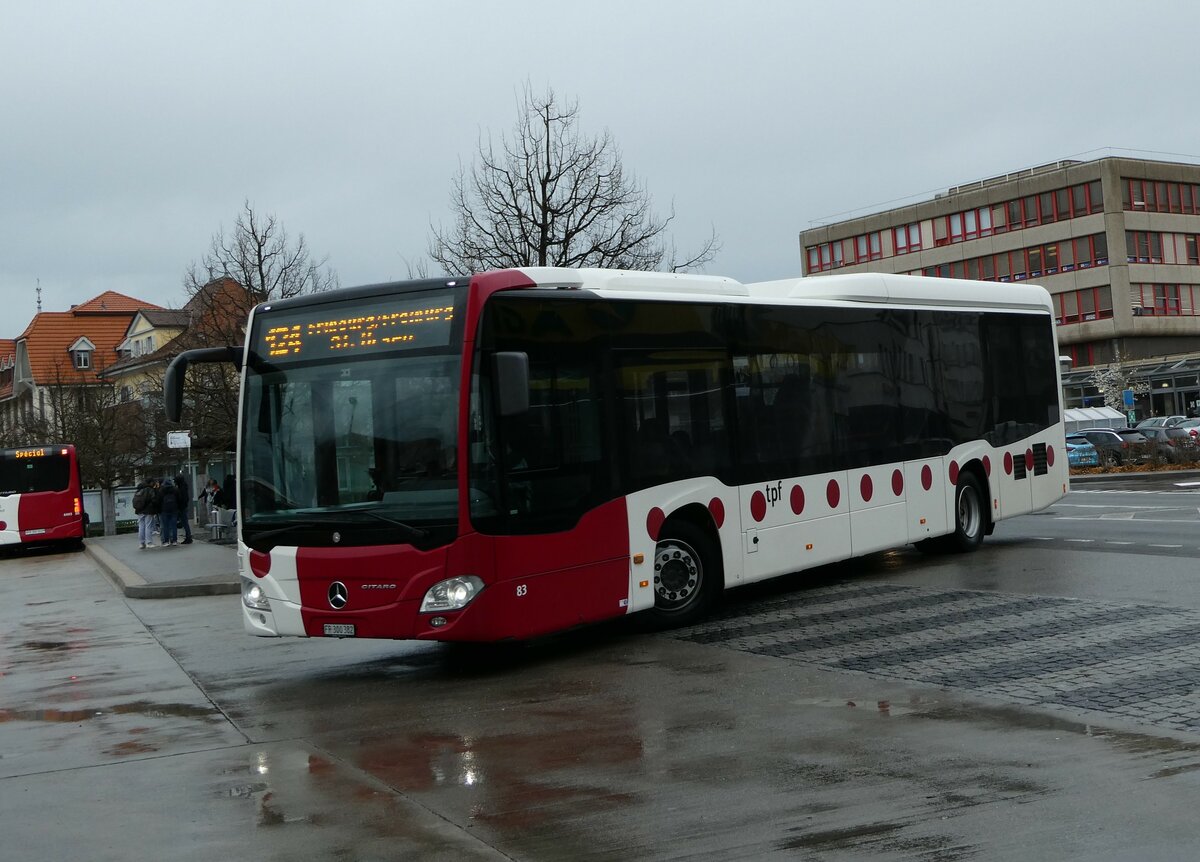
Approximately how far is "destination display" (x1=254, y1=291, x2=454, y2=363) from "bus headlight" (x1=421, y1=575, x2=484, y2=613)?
1794 mm

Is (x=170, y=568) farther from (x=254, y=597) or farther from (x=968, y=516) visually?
(x=254, y=597)

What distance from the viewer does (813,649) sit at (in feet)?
35.6

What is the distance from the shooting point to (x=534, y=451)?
1076 centimetres

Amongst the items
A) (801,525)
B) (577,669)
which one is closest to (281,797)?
(577,669)

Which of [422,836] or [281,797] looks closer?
[422,836]

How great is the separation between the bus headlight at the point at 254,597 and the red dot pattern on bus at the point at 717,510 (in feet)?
13.3

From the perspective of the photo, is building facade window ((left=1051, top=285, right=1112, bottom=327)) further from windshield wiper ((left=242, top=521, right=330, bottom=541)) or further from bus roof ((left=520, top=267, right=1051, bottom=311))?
windshield wiper ((left=242, top=521, right=330, bottom=541))

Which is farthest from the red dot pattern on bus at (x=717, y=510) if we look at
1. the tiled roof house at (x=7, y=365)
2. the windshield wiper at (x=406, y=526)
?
the tiled roof house at (x=7, y=365)

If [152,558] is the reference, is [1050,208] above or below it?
above

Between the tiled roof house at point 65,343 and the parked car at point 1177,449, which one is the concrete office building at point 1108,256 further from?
the tiled roof house at point 65,343

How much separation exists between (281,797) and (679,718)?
2.60 meters

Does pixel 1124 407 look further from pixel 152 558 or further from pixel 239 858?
pixel 239 858

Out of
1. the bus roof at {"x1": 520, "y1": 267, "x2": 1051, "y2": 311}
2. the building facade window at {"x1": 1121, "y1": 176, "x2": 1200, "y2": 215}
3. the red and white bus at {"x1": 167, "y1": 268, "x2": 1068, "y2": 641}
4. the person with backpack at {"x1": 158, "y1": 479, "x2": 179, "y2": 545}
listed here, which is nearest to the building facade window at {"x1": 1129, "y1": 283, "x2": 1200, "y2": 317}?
the building facade window at {"x1": 1121, "y1": 176, "x2": 1200, "y2": 215}

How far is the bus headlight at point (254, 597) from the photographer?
11.1 meters
